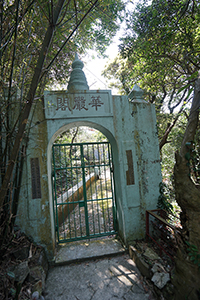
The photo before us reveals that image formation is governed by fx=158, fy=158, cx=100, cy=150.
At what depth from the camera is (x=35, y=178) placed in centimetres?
373

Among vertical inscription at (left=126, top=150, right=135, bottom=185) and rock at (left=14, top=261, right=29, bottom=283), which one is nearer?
rock at (left=14, top=261, right=29, bottom=283)

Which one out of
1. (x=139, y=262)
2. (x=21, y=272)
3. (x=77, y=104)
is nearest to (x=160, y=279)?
(x=139, y=262)

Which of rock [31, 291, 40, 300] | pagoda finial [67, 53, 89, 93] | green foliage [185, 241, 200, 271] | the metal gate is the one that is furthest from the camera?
the metal gate

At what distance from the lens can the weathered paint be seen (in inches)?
145

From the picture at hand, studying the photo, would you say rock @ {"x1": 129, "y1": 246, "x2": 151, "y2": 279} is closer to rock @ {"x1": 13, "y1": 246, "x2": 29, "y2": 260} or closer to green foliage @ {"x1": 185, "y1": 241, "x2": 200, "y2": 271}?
green foliage @ {"x1": 185, "y1": 241, "x2": 200, "y2": 271}

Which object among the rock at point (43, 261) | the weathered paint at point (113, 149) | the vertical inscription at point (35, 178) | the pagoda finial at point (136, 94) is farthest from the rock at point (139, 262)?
the pagoda finial at point (136, 94)

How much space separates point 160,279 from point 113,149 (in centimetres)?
290

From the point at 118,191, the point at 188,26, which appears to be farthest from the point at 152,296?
the point at 188,26

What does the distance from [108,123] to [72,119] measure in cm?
93

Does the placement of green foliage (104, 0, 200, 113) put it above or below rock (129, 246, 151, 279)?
above

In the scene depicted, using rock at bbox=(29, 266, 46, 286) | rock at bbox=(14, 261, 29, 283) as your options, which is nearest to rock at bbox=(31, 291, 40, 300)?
rock at bbox=(29, 266, 46, 286)

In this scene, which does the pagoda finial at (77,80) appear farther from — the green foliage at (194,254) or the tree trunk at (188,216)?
the green foliage at (194,254)

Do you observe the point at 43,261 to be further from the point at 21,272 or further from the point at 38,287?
the point at 21,272

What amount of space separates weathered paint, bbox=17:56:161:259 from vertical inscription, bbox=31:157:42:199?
0.07 m
